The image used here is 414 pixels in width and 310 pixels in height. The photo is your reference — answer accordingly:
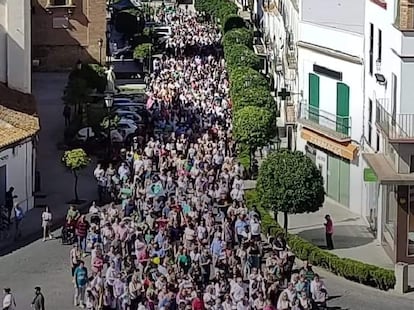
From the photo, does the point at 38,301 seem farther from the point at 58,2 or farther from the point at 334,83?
the point at 58,2

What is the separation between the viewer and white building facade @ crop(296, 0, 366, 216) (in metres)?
46.7

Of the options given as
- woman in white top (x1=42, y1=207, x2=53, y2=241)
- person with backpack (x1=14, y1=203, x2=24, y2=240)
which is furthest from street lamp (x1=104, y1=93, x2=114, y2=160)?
→ woman in white top (x1=42, y1=207, x2=53, y2=241)

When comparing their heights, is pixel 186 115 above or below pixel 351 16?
below

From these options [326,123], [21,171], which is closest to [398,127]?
[326,123]

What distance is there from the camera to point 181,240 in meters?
37.2

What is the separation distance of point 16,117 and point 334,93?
11.9m

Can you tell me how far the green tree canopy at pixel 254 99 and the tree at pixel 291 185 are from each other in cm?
1255

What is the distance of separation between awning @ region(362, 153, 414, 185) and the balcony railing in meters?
4.56

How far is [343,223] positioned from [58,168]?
12299 millimetres

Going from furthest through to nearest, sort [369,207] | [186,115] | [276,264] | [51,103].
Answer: [51,103] → [186,115] → [369,207] → [276,264]

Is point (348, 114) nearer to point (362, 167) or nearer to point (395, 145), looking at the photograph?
point (362, 167)

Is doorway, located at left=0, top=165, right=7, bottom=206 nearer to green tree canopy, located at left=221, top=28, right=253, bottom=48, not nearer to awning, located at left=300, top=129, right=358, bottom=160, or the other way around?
awning, located at left=300, top=129, right=358, bottom=160

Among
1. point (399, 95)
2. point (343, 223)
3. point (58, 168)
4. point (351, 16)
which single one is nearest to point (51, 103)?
point (58, 168)

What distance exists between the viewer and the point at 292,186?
1566 inches
